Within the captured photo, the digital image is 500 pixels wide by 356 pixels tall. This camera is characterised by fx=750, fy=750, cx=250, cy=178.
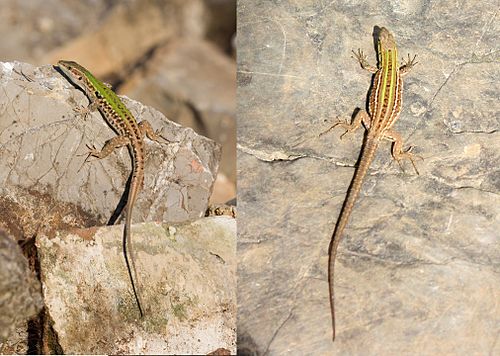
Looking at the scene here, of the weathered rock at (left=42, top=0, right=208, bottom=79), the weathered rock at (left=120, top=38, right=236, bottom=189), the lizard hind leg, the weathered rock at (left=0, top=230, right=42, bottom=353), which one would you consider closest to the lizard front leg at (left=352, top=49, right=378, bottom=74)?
the lizard hind leg

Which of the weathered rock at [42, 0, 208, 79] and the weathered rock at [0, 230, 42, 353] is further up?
the weathered rock at [42, 0, 208, 79]

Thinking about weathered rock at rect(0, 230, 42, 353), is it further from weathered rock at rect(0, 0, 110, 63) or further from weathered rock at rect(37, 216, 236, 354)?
weathered rock at rect(0, 0, 110, 63)

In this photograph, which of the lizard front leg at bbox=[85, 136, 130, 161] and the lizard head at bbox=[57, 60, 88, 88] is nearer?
the lizard front leg at bbox=[85, 136, 130, 161]

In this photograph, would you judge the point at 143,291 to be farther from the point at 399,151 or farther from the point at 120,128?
the point at 399,151

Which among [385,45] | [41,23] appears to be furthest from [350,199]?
[41,23]

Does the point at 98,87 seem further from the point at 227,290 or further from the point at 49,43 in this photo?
the point at 49,43

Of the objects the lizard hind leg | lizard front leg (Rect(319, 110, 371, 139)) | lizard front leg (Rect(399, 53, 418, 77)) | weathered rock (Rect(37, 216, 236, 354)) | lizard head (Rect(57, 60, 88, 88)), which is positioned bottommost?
weathered rock (Rect(37, 216, 236, 354))

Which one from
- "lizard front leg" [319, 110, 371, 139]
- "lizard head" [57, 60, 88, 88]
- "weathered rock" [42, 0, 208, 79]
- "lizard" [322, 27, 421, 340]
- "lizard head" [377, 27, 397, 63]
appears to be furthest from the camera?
"weathered rock" [42, 0, 208, 79]

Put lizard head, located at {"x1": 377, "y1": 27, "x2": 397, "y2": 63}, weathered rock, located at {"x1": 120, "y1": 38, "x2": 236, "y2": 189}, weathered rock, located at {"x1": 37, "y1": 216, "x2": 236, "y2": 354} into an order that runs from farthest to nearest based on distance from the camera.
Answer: weathered rock, located at {"x1": 120, "y1": 38, "x2": 236, "y2": 189}, lizard head, located at {"x1": 377, "y1": 27, "x2": 397, "y2": 63}, weathered rock, located at {"x1": 37, "y1": 216, "x2": 236, "y2": 354}
